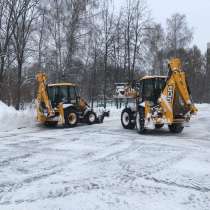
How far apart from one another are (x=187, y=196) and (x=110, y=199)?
4.35ft

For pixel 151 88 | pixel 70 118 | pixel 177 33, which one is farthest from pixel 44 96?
pixel 177 33

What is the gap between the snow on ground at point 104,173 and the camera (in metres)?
6.68

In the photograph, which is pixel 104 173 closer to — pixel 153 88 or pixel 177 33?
pixel 153 88

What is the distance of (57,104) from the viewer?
18906 millimetres

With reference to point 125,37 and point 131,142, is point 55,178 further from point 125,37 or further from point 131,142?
point 125,37

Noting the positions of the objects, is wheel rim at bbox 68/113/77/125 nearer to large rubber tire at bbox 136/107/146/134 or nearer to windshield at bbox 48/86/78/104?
windshield at bbox 48/86/78/104

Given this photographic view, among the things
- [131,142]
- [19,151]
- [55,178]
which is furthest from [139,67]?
[55,178]

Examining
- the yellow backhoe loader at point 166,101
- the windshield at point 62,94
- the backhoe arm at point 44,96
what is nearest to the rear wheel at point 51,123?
the backhoe arm at point 44,96

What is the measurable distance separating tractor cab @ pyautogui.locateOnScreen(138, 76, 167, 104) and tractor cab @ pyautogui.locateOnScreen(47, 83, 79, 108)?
3.95m

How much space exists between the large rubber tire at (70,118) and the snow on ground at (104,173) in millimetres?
3996

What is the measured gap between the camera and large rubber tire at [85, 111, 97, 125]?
20.2m

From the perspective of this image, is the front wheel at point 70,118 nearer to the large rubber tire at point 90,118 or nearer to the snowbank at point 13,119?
the large rubber tire at point 90,118

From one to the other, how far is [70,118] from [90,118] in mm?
1496

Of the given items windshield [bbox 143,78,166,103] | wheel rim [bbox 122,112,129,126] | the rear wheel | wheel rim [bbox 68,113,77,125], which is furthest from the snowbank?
windshield [bbox 143,78,166,103]
